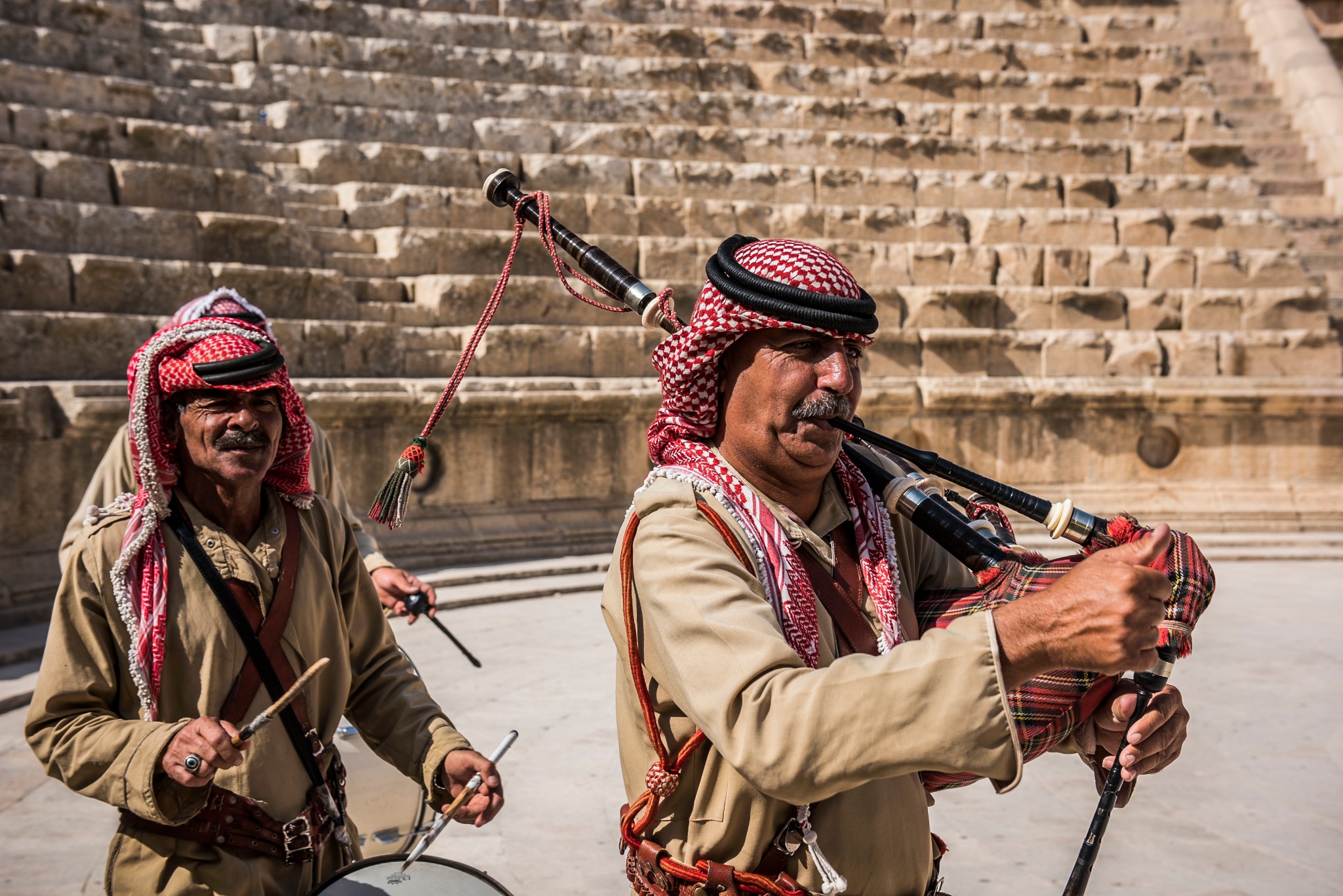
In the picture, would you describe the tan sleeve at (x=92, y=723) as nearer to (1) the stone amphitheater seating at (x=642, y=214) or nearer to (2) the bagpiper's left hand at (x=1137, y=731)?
(2) the bagpiper's left hand at (x=1137, y=731)

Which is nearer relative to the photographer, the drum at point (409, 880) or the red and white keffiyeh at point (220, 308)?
the drum at point (409, 880)

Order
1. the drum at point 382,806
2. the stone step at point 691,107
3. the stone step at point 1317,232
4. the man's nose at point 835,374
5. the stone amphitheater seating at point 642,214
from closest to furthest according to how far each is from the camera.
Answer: the man's nose at point 835,374, the drum at point 382,806, the stone amphitheater seating at point 642,214, the stone step at point 691,107, the stone step at point 1317,232

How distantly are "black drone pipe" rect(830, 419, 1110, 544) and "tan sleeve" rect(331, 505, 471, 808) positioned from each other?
1.05m

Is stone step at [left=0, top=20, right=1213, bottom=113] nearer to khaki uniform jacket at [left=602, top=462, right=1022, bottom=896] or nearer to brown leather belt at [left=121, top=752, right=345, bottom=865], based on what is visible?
brown leather belt at [left=121, top=752, right=345, bottom=865]

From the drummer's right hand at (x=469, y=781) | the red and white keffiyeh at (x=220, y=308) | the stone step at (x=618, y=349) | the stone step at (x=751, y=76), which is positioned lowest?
the stone step at (x=618, y=349)

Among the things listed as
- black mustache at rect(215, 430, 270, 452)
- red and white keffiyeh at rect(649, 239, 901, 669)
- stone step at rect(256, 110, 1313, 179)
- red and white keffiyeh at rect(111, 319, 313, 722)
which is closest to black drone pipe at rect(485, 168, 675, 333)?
red and white keffiyeh at rect(649, 239, 901, 669)

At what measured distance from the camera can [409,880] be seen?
2162 millimetres

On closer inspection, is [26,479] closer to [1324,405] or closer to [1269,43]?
[1324,405]

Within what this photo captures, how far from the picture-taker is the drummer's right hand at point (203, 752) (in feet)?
6.99

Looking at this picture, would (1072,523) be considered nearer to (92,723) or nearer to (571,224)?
(92,723)

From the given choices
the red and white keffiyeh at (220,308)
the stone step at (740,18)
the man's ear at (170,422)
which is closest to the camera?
the man's ear at (170,422)

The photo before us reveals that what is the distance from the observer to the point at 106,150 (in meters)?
9.12

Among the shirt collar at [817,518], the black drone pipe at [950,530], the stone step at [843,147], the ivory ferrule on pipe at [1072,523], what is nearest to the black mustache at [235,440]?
the shirt collar at [817,518]

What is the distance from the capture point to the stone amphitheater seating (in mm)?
8984
